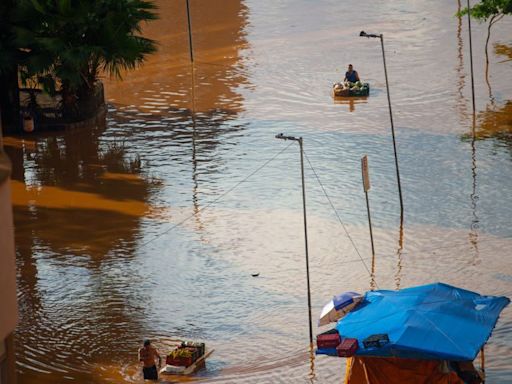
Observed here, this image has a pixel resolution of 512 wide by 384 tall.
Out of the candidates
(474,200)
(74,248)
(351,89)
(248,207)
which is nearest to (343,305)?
(74,248)

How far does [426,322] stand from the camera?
16.6 metres

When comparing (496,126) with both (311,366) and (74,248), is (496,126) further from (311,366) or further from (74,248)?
(311,366)

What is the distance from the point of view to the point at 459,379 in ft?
55.1

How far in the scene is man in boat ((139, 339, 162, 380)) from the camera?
→ 741 inches

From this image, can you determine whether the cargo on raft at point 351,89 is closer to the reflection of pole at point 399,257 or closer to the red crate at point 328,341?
the reflection of pole at point 399,257

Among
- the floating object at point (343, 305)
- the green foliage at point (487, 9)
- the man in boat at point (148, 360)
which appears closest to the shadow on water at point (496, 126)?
the green foliage at point (487, 9)

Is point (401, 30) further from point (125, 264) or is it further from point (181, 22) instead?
point (125, 264)

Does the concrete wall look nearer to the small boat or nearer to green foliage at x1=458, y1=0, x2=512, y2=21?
the small boat

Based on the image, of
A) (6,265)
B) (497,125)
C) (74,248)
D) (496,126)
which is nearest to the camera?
(6,265)

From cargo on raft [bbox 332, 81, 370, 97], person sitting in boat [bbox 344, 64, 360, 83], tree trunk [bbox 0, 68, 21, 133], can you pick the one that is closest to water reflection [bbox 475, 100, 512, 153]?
cargo on raft [bbox 332, 81, 370, 97]

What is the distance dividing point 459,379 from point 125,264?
413 inches

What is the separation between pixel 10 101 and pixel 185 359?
62.9 feet

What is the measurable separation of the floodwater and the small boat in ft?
0.93

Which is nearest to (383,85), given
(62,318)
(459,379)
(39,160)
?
(39,160)
